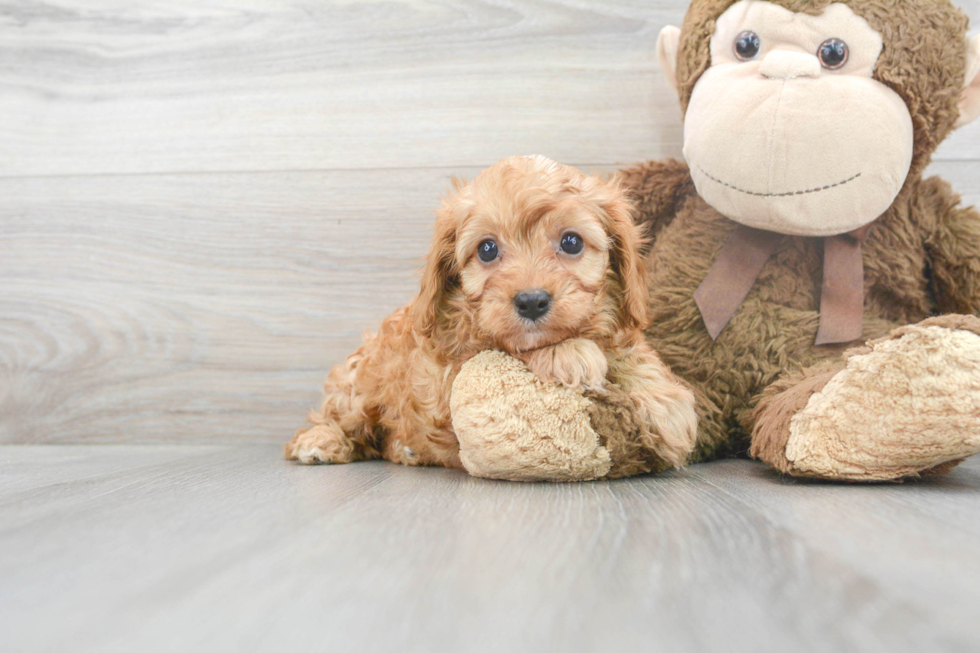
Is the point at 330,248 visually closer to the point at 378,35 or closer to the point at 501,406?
the point at 378,35

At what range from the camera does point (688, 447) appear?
1.05 metres

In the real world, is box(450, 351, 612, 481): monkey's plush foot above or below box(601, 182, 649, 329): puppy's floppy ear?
below

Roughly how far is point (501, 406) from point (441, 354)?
0.54 ft

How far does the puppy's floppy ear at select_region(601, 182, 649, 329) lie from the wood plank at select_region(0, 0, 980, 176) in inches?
22.2

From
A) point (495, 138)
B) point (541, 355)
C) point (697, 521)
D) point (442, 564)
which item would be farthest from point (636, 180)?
point (442, 564)

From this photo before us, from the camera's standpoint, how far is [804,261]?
4.17ft

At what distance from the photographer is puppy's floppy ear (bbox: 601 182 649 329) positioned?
1.06 m

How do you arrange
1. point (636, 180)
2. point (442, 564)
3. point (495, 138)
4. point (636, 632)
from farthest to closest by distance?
point (495, 138)
point (636, 180)
point (442, 564)
point (636, 632)

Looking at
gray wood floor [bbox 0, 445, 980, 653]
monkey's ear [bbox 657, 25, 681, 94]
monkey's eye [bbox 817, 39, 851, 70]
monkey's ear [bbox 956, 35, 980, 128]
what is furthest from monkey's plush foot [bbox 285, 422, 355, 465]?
Result: monkey's ear [bbox 956, 35, 980, 128]

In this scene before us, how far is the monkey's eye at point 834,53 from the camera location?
1144mm

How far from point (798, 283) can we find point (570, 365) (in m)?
0.52

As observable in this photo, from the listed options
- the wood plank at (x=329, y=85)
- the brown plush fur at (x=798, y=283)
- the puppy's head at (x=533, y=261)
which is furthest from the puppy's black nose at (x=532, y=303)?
the wood plank at (x=329, y=85)

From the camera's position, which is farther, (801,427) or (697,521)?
(801,427)

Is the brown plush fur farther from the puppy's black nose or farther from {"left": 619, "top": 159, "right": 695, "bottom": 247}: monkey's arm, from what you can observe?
the puppy's black nose
